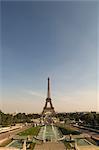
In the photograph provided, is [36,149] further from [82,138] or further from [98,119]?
[98,119]

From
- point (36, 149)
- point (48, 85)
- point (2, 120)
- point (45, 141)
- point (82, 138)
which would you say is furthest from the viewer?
point (48, 85)

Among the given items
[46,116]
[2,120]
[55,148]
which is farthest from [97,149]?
[46,116]

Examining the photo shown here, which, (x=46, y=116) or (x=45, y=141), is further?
(x=46, y=116)

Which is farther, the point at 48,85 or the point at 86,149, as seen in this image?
the point at 48,85

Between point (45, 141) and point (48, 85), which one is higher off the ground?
→ point (48, 85)

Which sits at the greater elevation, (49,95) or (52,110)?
(49,95)

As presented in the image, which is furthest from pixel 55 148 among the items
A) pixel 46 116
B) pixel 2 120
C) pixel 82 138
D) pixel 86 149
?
pixel 46 116

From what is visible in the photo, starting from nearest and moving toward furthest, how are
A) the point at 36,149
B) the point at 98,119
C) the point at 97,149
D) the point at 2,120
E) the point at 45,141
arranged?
the point at 97,149 → the point at 36,149 → the point at 45,141 → the point at 98,119 → the point at 2,120

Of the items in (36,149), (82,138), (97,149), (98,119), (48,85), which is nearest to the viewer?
(97,149)

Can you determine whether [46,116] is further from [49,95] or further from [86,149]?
[86,149]
